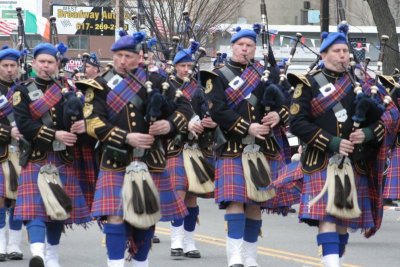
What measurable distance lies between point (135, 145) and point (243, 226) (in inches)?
74.4

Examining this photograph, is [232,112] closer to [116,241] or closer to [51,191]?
[51,191]

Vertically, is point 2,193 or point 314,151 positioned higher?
point 314,151

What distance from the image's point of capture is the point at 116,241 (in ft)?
31.0

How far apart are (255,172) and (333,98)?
60.8 inches

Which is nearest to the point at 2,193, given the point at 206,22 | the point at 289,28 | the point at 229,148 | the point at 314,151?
the point at 229,148

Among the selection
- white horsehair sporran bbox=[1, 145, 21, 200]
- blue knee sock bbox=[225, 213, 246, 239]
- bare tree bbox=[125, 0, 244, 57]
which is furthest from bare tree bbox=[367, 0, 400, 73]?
blue knee sock bbox=[225, 213, 246, 239]

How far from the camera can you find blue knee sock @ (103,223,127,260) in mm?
9445

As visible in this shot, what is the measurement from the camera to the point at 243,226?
1104 centimetres

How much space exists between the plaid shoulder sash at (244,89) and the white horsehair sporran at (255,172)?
0.41 metres

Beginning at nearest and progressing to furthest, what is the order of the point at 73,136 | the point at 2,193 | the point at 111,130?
the point at 111,130
the point at 73,136
the point at 2,193

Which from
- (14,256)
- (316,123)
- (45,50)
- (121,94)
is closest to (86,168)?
(45,50)

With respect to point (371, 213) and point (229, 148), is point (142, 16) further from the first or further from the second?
point (371, 213)

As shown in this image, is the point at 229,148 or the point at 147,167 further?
the point at 229,148

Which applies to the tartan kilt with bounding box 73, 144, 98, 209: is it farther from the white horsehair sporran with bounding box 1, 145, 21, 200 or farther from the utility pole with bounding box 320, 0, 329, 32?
the utility pole with bounding box 320, 0, 329, 32
